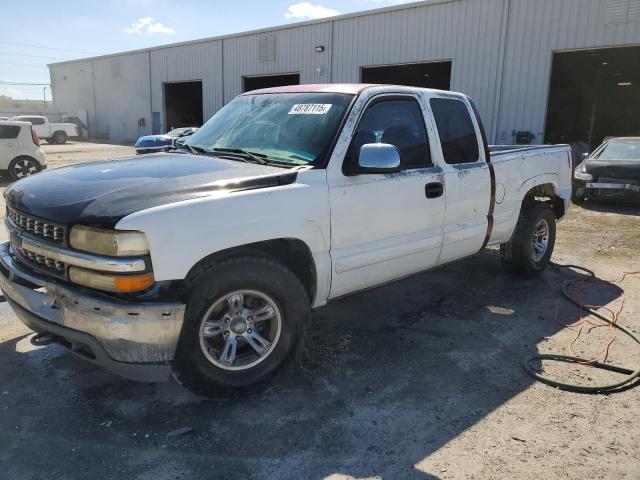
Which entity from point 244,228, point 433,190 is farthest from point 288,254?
point 433,190

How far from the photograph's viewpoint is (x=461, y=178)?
14.3 feet

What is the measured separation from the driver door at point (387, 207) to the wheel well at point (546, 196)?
1.99 meters

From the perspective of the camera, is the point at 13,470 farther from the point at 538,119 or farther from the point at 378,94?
the point at 538,119

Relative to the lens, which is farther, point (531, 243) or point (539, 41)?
point (539, 41)

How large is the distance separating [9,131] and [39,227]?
12.5m

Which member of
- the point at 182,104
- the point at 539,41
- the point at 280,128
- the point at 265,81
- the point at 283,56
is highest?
the point at 283,56

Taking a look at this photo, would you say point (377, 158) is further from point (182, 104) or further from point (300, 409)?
point (182, 104)

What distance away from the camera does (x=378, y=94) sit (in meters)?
3.87

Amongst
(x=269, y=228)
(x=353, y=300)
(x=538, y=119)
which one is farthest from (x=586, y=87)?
(x=269, y=228)

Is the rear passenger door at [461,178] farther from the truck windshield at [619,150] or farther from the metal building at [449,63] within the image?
the metal building at [449,63]

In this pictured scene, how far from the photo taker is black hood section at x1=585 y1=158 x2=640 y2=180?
10.5m

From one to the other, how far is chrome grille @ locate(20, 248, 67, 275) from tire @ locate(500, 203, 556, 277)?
174 inches

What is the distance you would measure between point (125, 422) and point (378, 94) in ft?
9.18

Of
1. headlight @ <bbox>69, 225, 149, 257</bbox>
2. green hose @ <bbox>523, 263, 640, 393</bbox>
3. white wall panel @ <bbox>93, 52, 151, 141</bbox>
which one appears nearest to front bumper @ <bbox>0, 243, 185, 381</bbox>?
headlight @ <bbox>69, 225, 149, 257</bbox>
